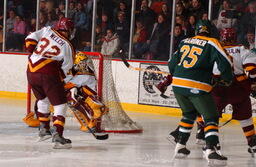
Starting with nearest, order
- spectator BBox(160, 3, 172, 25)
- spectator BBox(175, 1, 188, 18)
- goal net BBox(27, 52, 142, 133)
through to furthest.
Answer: goal net BBox(27, 52, 142, 133), spectator BBox(175, 1, 188, 18), spectator BBox(160, 3, 172, 25)

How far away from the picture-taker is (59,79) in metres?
6.09

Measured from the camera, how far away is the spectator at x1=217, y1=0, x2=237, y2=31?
29.9ft

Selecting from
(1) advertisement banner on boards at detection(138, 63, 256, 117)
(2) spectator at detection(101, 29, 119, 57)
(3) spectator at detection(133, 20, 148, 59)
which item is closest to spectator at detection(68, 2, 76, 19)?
(2) spectator at detection(101, 29, 119, 57)

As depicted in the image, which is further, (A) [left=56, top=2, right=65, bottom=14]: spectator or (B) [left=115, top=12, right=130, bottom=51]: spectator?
(A) [left=56, top=2, right=65, bottom=14]: spectator

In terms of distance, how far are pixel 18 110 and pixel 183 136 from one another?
424 cm

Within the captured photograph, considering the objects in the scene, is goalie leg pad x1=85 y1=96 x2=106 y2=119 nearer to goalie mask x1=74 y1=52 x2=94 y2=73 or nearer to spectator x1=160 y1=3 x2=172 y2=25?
goalie mask x1=74 y1=52 x2=94 y2=73

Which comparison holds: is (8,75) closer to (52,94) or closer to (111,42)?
(111,42)

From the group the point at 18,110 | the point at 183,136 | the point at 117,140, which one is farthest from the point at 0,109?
the point at 183,136

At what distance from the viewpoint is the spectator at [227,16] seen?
9117mm

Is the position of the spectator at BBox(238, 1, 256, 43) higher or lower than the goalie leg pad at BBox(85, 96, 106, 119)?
higher

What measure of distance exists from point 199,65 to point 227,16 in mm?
4032

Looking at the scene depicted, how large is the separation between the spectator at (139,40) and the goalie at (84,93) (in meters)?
2.93

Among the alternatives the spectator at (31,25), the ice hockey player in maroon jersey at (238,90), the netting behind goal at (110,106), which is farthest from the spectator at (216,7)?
the spectator at (31,25)

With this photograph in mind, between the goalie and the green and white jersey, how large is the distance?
177 cm
